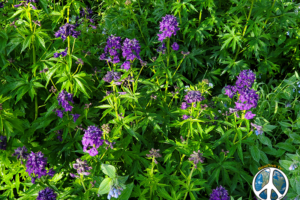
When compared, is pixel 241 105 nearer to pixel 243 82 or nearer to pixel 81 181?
pixel 243 82

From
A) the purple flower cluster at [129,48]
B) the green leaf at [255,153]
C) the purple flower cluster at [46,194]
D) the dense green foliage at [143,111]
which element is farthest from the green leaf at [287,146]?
the purple flower cluster at [46,194]

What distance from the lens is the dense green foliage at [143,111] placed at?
2893 mm

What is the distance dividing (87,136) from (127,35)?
2435 mm

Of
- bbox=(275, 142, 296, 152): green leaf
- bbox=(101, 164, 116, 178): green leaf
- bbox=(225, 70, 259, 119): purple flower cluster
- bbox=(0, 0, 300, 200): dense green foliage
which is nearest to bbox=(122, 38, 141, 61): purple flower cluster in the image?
bbox=(0, 0, 300, 200): dense green foliage

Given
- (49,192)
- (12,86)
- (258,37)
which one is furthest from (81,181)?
(258,37)

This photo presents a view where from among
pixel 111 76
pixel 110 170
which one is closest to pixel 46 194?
pixel 110 170

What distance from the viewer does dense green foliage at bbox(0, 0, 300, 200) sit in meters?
2.89

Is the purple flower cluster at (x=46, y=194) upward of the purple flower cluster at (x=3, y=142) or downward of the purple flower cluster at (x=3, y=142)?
upward

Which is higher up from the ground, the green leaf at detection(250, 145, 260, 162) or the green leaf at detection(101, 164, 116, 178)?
the green leaf at detection(101, 164, 116, 178)

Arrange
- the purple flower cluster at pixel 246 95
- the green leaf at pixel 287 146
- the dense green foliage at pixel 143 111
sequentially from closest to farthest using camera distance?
the purple flower cluster at pixel 246 95, the dense green foliage at pixel 143 111, the green leaf at pixel 287 146

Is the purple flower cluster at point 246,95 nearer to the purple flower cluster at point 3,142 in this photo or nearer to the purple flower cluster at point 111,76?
the purple flower cluster at point 111,76

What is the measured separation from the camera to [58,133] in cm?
343

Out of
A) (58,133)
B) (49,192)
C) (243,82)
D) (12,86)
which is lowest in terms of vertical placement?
(58,133)

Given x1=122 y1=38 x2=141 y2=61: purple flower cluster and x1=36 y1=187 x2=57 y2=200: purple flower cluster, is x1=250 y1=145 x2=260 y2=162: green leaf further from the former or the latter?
x1=36 y1=187 x2=57 y2=200: purple flower cluster
